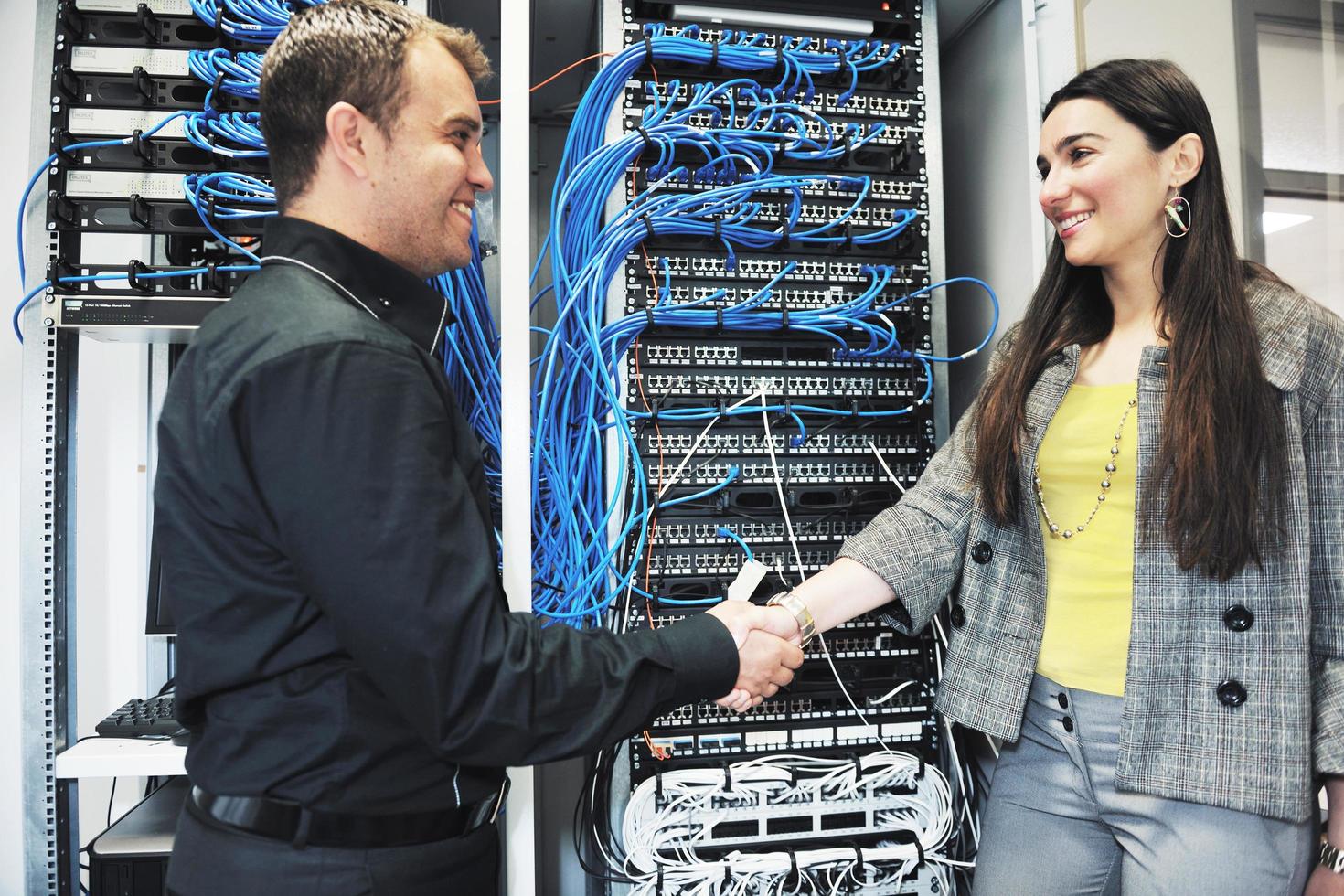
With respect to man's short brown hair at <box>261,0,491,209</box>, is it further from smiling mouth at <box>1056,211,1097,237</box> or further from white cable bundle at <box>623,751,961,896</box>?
white cable bundle at <box>623,751,961,896</box>

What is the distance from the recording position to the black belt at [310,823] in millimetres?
895

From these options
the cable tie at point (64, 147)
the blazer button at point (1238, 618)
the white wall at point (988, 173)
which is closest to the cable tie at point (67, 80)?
the cable tie at point (64, 147)

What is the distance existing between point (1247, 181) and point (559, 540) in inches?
60.1

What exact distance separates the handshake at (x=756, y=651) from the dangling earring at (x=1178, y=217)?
34.4 inches

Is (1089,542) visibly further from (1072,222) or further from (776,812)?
(776,812)

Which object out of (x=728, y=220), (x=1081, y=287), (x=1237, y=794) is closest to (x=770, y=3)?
(x=728, y=220)

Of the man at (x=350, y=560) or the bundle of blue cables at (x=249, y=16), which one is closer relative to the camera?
the man at (x=350, y=560)

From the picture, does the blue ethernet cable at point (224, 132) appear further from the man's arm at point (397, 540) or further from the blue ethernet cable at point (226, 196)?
the man's arm at point (397, 540)

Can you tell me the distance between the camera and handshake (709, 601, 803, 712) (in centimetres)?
121

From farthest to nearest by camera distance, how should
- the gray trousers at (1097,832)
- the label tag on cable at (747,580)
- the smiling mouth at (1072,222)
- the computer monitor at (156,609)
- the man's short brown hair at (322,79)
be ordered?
the computer monitor at (156,609) → the label tag on cable at (747,580) → the smiling mouth at (1072,222) → the gray trousers at (1097,832) → the man's short brown hair at (322,79)

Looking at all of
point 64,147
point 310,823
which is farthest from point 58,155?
point 310,823

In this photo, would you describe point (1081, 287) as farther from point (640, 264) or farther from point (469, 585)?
point (469, 585)

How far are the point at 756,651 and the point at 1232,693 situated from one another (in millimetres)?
645

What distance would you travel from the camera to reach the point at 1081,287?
1408mm
